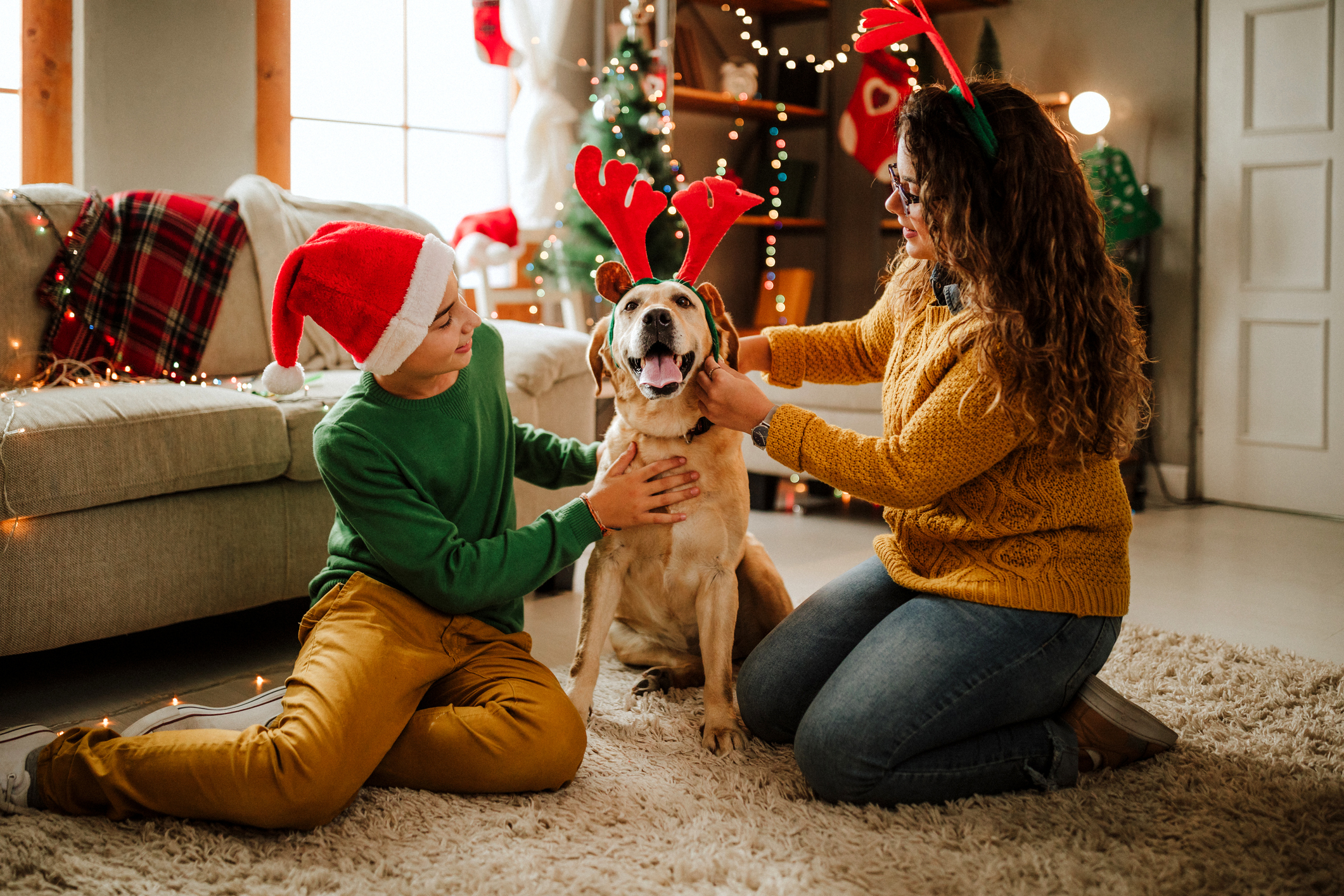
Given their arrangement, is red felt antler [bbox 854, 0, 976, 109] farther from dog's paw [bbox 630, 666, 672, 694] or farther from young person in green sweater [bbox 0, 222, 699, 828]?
dog's paw [bbox 630, 666, 672, 694]

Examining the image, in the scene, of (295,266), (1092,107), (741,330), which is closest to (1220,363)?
(1092,107)

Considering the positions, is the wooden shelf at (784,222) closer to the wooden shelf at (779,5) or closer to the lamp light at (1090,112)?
the wooden shelf at (779,5)

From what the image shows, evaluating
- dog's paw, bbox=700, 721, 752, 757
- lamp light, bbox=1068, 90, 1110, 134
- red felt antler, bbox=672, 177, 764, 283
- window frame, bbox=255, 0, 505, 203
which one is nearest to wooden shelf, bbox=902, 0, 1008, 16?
lamp light, bbox=1068, 90, 1110, 134

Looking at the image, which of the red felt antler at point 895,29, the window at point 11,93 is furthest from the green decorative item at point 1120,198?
Result: the window at point 11,93

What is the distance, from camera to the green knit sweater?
5.06 feet

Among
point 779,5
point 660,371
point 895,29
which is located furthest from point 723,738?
point 779,5

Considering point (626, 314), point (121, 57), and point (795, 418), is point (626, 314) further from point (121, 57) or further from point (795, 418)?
point (121, 57)

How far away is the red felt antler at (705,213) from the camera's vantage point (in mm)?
1739

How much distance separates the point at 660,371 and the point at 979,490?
0.52m

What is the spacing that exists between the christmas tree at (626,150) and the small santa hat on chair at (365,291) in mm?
2891

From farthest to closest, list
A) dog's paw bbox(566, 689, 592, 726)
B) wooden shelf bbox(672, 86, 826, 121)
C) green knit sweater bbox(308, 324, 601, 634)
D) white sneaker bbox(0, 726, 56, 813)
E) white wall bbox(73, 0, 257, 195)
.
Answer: wooden shelf bbox(672, 86, 826, 121), white wall bbox(73, 0, 257, 195), dog's paw bbox(566, 689, 592, 726), green knit sweater bbox(308, 324, 601, 634), white sneaker bbox(0, 726, 56, 813)

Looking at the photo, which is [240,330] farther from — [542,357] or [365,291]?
[365,291]

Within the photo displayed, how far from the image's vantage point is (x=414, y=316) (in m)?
1.52

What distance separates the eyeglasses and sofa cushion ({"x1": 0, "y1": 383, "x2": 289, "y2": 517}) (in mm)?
1343
